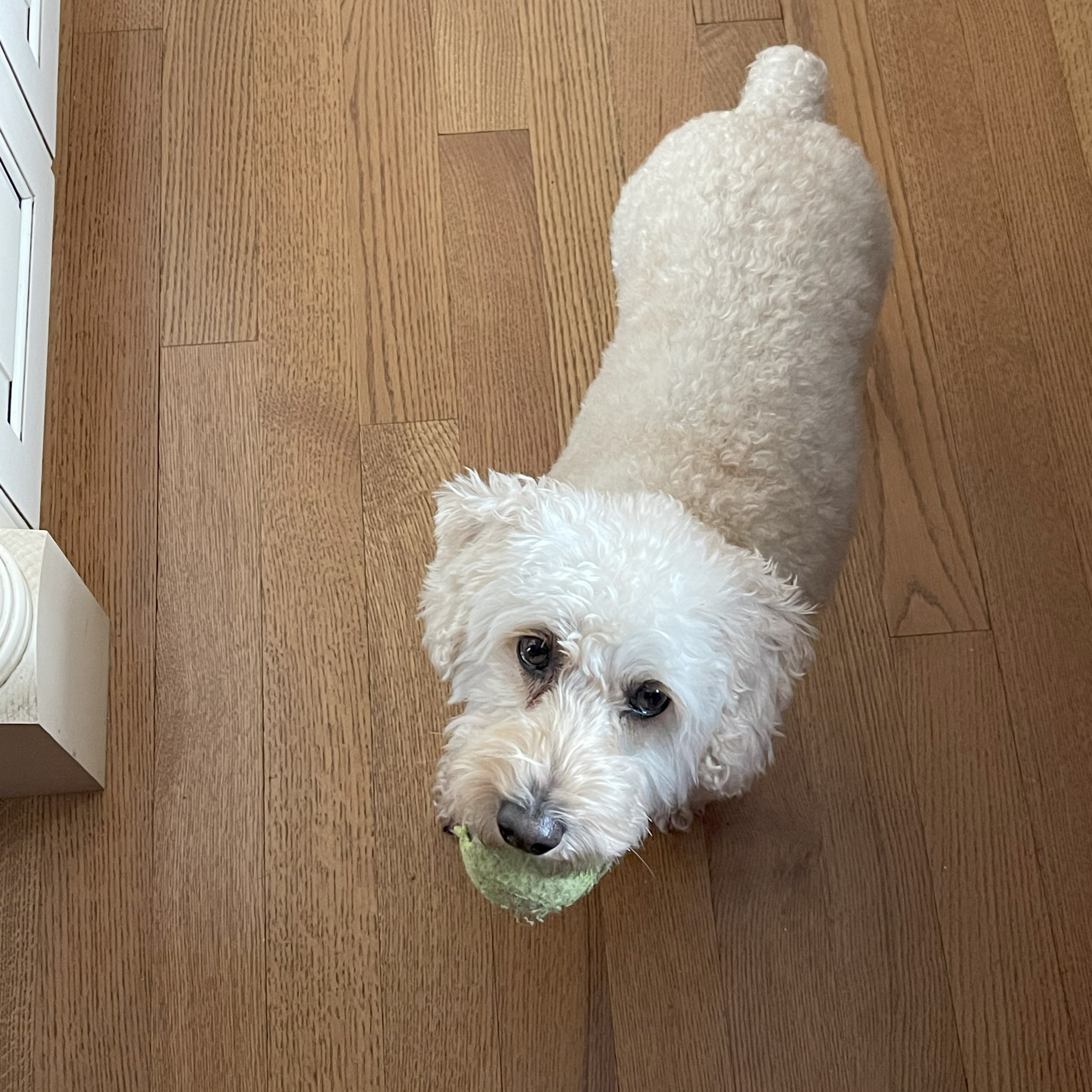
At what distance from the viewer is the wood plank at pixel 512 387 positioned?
1.17 meters

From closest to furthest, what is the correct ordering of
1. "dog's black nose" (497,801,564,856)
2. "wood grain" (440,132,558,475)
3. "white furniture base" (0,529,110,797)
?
"dog's black nose" (497,801,564,856), "white furniture base" (0,529,110,797), "wood grain" (440,132,558,475)

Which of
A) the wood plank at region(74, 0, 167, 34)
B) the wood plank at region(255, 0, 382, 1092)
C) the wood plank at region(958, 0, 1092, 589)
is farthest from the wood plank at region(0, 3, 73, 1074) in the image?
the wood plank at region(958, 0, 1092, 589)

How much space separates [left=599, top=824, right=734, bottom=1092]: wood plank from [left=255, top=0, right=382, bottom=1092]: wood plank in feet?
0.88

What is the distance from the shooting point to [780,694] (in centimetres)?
94

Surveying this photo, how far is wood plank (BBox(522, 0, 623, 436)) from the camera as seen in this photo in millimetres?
1454

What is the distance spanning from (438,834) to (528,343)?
0.65m

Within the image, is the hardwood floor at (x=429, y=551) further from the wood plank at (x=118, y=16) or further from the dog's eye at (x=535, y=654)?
the dog's eye at (x=535, y=654)

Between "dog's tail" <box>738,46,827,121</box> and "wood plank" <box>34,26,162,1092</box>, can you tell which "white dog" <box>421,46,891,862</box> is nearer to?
"dog's tail" <box>738,46,827,121</box>

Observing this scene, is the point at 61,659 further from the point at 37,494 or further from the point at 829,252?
the point at 829,252

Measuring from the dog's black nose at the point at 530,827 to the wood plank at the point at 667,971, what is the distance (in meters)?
0.37

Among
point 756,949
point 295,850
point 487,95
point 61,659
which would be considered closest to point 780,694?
point 756,949

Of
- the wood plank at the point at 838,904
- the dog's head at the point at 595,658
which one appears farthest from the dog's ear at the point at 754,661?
the wood plank at the point at 838,904

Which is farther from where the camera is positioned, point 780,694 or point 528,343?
point 528,343

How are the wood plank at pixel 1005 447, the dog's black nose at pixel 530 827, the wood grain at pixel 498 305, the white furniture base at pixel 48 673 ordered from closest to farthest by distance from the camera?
1. the dog's black nose at pixel 530 827
2. the white furniture base at pixel 48 673
3. the wood plank at pixel 1005 447
4. the wood grain at pixel 498 305
